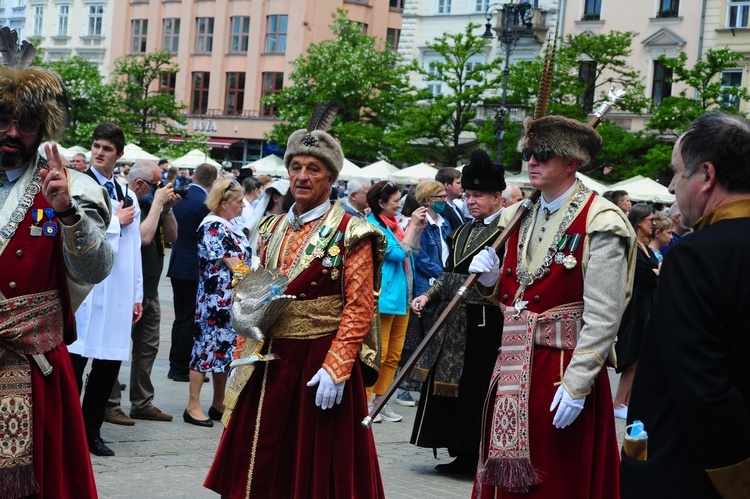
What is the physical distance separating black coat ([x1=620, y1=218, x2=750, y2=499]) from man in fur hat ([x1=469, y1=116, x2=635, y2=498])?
1.73m

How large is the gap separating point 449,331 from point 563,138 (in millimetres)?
2873

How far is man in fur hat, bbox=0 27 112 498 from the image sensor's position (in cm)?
436

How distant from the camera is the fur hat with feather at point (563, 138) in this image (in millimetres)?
5344

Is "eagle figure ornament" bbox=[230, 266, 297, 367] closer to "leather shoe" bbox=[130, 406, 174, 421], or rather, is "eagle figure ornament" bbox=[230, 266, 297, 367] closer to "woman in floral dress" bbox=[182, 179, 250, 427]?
"woman in floral dress" bbox=[182, 179, 250, 427]

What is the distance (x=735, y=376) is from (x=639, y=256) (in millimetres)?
7878

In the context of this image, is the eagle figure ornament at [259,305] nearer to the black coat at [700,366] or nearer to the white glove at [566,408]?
the white glove at [566,408]

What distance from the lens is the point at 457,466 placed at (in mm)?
7922

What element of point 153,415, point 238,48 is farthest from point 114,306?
point 238,48

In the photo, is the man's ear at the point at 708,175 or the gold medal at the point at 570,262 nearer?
the man's ear at the point at 708,175

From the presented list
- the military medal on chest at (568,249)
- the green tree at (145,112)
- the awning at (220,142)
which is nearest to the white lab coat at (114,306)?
the military medal on chest at (568,249)

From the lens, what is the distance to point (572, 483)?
198 inches

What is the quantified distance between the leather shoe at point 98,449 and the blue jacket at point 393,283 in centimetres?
305

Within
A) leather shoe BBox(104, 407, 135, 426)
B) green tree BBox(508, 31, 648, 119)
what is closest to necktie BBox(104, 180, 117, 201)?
leather shoe BBox(104, 407, 135, 426)

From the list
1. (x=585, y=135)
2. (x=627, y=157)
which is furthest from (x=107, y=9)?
(x=585, y=135)
